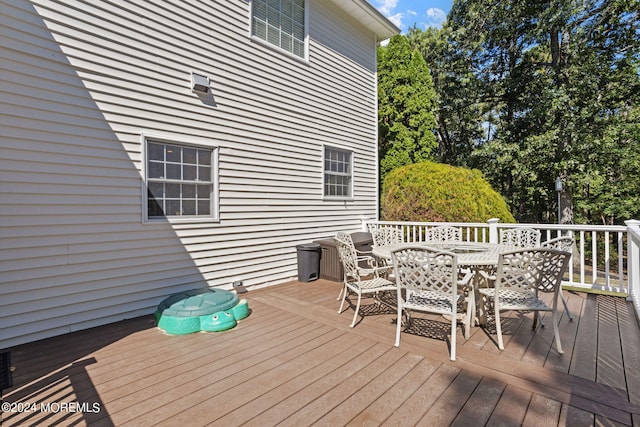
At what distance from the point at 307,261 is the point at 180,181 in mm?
2519

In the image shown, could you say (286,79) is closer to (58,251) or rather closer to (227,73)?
(227,73)

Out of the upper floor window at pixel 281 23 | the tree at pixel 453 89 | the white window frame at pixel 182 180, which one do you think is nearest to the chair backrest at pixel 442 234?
the white window frame at pixel 182 180

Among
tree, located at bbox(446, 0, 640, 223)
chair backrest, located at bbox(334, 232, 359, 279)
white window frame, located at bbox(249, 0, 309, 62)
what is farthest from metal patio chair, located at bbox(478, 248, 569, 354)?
tree, located at bbox(446, 0, 640, 223)

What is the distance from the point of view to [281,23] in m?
5.58

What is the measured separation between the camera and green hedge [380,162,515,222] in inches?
277

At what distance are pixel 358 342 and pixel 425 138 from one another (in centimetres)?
865

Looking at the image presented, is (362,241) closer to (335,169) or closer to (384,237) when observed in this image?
(384,237)

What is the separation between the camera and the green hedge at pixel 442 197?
7.04m

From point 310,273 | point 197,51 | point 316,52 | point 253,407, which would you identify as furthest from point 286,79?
point 253,407

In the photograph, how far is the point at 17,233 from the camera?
303 centimetres

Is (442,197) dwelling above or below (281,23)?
below

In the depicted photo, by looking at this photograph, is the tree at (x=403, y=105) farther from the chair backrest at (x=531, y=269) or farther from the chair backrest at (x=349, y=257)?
the chair backrest at (x=531, y=269)

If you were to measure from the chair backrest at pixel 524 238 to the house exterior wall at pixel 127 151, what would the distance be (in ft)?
11.2

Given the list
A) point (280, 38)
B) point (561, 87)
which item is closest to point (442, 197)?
point (280, 38)
